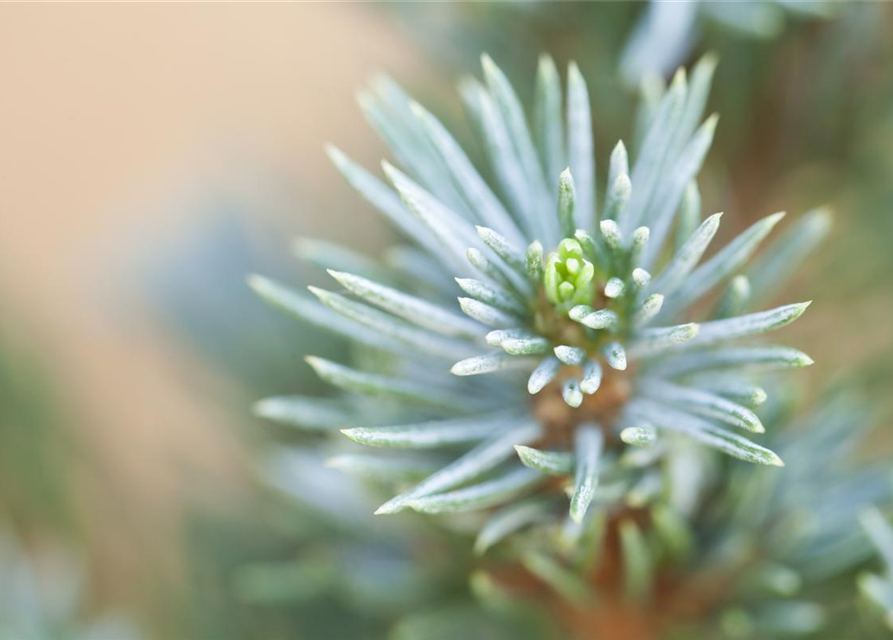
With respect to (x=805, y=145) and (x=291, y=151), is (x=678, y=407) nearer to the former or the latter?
→ (x=805, y=145)

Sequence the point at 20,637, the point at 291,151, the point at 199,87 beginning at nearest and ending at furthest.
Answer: the point at 20,637 < the point at 291,151 < the point at 199,87

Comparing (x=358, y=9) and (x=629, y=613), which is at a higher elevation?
(x=358, y=9)

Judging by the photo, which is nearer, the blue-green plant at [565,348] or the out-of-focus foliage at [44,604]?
the blue-green plant at [565,348]

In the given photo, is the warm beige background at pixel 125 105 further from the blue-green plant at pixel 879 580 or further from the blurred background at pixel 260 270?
the blue-green plant at pixel 879 580

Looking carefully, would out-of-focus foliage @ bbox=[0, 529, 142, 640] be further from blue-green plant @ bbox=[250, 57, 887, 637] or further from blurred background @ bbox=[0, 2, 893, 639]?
blue-green plant @ bbox=[250, 57, 887, 637]

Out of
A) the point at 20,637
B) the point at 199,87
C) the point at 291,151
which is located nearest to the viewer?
the point at 20,637

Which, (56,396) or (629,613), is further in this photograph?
(56,396)

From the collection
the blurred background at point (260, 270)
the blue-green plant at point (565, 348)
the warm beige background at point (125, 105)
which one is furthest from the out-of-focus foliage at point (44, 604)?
the warm beige background at point (125, 105)

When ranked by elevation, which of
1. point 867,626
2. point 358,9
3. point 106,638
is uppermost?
point 358,9

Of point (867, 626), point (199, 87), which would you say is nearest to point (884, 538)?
point (867, 626)
